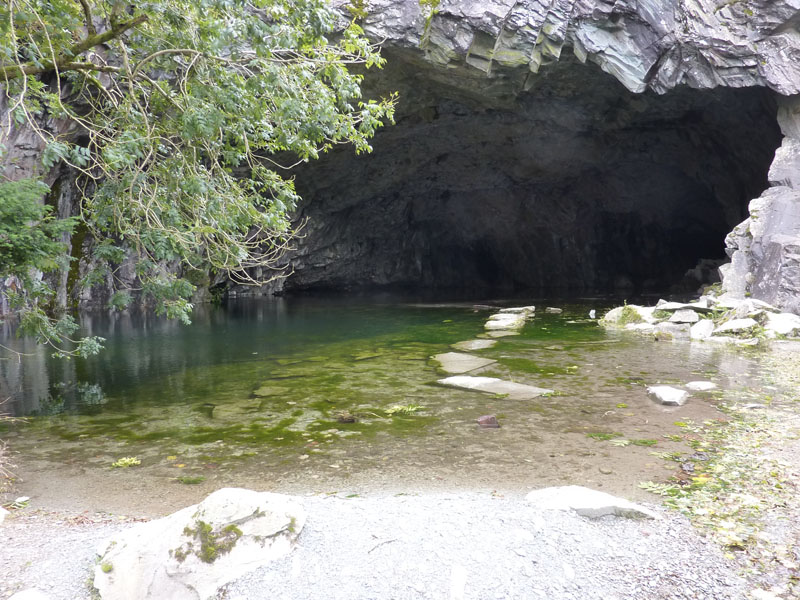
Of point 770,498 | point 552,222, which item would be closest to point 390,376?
point 770,498

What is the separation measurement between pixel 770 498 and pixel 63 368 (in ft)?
34.4

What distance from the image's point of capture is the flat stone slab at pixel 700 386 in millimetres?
6789

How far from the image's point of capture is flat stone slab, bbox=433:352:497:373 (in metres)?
8.63

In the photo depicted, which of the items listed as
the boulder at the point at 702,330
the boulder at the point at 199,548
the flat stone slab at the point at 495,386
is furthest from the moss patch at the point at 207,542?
the boulder at the point at 702,330

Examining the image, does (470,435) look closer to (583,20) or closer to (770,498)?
(770,498)

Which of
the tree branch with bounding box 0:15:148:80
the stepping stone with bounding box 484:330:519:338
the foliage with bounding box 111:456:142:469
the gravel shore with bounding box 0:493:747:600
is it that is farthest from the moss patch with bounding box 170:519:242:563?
the stepping stone with bounding box 484:330:519:338

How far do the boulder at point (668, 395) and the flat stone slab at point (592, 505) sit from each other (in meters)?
3.11

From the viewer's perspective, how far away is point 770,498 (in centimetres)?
351

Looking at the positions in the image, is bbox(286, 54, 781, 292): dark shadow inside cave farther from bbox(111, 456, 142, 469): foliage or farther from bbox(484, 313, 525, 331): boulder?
bbox(111, 456, 142, 469): foliage

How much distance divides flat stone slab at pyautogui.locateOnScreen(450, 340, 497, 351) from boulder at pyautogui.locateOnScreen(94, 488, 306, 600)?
25.5ft

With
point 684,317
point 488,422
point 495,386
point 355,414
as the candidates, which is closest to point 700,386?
point 495,386

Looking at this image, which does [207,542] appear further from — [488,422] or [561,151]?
[561,151]

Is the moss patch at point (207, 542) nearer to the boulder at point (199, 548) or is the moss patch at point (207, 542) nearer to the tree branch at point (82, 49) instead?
the boulder at point (199, 548)

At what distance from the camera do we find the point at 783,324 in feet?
37.0
